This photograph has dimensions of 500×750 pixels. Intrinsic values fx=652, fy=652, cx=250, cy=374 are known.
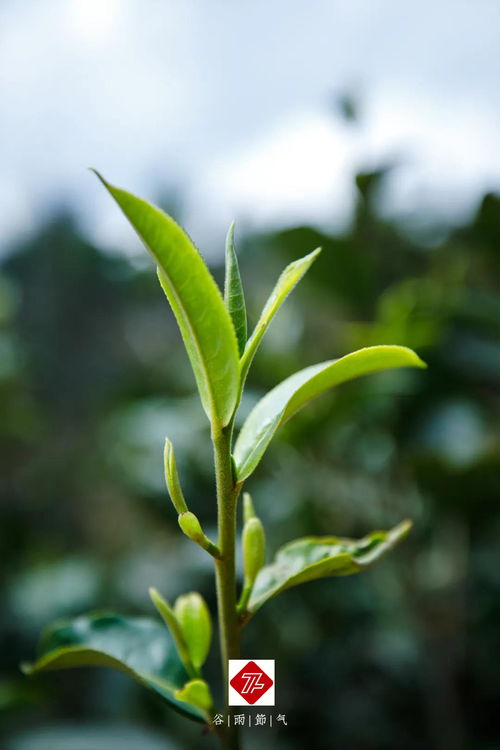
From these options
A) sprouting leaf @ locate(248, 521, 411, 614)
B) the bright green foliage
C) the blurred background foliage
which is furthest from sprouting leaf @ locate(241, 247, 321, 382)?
the blurred background foliage

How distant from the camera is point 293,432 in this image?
1.05 metres

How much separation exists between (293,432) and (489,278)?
509 millimetres

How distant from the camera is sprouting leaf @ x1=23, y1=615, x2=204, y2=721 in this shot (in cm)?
43

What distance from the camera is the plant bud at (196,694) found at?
1.29 feet

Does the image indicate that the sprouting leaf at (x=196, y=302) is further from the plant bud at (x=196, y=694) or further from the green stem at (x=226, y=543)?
the plant bud at (x=196, y=694)

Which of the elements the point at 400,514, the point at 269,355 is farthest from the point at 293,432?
the point at 400,514

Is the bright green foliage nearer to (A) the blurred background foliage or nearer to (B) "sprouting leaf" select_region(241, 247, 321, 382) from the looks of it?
(B) "sprouting leaf" select_region(241, 247, 321, 382)

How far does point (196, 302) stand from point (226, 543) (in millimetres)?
137

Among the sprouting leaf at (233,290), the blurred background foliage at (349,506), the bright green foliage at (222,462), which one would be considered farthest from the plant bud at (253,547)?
the blurred background foliage at (349,506)

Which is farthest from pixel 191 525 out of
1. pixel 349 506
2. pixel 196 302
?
pixel 349 506

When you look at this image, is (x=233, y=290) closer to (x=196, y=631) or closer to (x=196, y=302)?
(x=196, y=302)

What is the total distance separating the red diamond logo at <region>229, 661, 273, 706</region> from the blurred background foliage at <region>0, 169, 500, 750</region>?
439 millimetres

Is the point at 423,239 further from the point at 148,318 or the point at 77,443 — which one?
the point at 77,443

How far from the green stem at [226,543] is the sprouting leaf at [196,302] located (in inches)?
0.7
